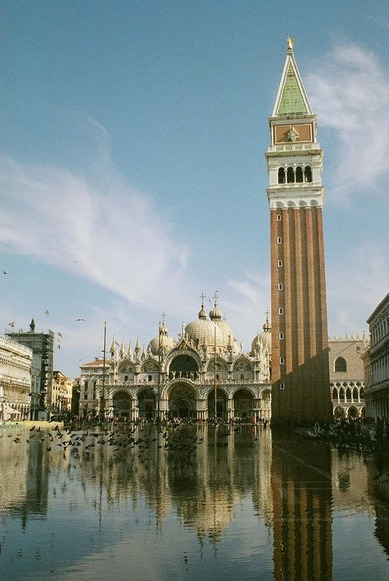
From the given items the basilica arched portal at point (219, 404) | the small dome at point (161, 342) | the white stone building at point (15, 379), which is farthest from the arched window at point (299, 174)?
the small dome at point (161, 342)

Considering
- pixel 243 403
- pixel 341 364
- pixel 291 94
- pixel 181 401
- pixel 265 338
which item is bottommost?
pixel 243 403

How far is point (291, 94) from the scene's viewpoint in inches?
3002

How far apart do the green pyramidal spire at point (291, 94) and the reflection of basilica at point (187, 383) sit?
1309 inches

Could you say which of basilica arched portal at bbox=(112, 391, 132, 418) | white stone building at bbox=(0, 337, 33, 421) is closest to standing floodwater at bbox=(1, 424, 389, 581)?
white stone building at bbox=(0, 337, 33, 421)

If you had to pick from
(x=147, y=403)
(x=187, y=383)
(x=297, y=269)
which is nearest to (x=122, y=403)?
(x=147, y=403)

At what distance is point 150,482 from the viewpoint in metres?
17.5

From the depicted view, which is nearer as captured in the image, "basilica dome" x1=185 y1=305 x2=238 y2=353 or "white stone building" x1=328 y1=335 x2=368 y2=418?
"white stone building" x1=328 y1=335 x2=368 y2=418

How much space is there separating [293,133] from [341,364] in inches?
1452

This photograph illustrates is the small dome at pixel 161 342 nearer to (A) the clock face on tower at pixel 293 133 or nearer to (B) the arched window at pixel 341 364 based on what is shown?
(B) the arched window at pixel 341 364

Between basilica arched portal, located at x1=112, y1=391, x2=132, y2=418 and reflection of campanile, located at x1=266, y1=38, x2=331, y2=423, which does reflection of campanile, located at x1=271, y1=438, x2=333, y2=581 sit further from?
basilica arched portal, located at x1=112, y1=391, x2=132, y2=418

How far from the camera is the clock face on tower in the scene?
7325cm

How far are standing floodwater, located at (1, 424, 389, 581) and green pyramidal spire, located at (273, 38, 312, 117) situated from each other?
61.5m

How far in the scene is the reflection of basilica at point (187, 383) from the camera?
89875mm

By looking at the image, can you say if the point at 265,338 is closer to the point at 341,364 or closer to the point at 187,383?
the point at 341,364
